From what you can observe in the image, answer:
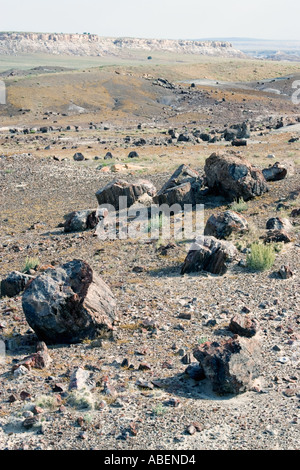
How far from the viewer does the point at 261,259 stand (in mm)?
10289

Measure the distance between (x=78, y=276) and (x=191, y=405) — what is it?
8.65 feet

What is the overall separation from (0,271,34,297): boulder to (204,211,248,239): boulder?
4.37 meters

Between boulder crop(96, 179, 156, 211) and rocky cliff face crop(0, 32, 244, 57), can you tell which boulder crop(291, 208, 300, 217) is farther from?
rocky cliff face crop(0, 32, 244, 57)

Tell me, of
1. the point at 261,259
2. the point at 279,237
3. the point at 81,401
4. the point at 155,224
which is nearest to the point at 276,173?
the point at 155,224

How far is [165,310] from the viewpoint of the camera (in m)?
8.77

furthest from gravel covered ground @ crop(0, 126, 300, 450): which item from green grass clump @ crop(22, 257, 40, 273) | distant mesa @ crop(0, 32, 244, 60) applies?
distant mesa @ crop(0, 32, 244, 60)

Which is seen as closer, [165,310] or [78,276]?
[78,276]

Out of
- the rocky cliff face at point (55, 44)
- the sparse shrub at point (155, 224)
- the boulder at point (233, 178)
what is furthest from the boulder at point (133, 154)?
the rocky cliff face at point (55, 44)

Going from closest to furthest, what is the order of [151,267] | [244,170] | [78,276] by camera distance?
[78,276]
[151,267]
[244,170]

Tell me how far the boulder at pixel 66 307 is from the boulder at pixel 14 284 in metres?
2.53

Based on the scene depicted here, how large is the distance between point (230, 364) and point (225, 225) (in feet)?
20.7
